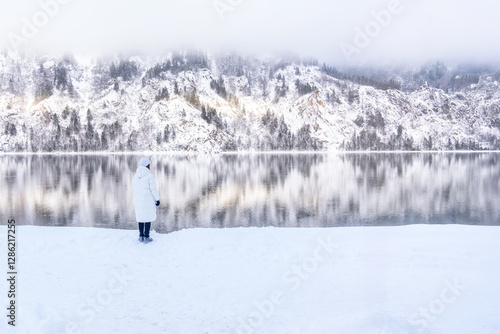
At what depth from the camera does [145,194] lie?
50.5 ft

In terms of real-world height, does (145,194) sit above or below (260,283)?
above

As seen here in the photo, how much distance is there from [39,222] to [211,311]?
30.2 meters

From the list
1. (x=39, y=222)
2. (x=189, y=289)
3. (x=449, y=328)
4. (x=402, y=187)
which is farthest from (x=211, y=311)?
(x=402, y=187)

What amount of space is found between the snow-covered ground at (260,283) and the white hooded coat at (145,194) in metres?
1.23

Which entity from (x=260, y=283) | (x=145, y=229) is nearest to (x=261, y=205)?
(x=145, y=229)

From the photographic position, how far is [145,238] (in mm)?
14773

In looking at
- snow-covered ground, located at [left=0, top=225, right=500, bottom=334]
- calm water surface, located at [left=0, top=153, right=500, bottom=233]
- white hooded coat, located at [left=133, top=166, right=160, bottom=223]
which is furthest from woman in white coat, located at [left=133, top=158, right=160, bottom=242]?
calm water surface, located at [left=0, top=153, right=500, bottom=233]

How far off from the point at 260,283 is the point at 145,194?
716 cm

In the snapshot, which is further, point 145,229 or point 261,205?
point 261,205

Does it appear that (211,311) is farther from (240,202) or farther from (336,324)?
(240,202)

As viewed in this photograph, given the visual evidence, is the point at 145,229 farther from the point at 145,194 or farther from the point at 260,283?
the point at 260,283

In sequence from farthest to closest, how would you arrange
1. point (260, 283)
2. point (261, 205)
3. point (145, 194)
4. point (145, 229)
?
point (261, 205) < point (145, 194) < point (145, 229) < point (260, 283)

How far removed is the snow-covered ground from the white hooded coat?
4.04 feet

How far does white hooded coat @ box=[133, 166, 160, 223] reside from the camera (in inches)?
598
